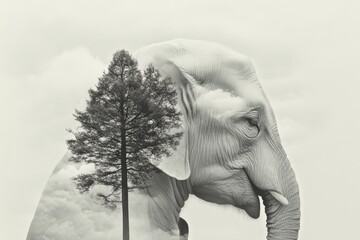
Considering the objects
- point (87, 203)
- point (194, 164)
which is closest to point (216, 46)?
point (194, 164)

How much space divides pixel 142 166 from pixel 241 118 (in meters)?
0.80

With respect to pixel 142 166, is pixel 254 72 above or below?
above

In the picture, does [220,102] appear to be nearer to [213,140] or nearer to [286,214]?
[213,140]

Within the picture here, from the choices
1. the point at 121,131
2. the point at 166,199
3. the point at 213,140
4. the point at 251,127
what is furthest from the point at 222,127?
the point at 121,131

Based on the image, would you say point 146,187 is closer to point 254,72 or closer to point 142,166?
point 142,166

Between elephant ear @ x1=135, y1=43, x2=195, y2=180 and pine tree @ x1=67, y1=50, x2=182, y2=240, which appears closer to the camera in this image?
pine tree @ x1=67, y1=50, x2=182, y2=240

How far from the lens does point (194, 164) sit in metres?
8.11

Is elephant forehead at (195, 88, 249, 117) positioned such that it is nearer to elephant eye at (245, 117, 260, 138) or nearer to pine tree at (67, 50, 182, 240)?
elephant eye at (245, 117, 260, 138)

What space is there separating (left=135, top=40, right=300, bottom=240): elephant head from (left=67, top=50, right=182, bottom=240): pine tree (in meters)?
0.26

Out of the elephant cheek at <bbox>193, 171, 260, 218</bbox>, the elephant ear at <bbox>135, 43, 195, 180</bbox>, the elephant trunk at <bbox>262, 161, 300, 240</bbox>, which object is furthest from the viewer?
the elephant trunk at <bbox>262, 161, 300, 240</bbox>

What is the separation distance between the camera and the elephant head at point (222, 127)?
8.05 m

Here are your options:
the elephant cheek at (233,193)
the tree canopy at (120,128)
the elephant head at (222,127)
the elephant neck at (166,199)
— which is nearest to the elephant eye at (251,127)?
the elephant head at (222,127)

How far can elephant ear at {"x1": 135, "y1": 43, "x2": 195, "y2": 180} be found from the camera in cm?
788

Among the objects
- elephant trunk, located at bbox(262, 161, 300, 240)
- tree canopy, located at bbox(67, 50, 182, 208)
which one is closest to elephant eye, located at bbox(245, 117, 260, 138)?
elephant trunk, located at bbox(262, 161, 300, 240)
